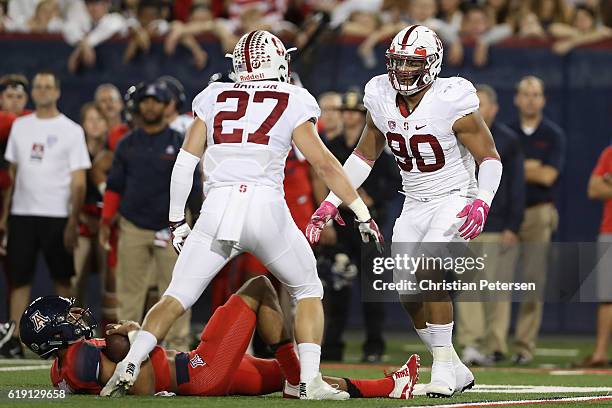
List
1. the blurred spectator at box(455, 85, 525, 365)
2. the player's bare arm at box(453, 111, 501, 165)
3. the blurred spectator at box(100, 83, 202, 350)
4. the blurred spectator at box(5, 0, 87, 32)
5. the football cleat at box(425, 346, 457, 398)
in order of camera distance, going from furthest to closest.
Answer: the blurred spectator at box(5, 0, 87, 32) < the blurred spectator at box(455, 85, 525, 365) < the blurred spectator at box(100, 83, 202, 350) < the player's bare arm at box(453, 111, 501, 165) < the football cleat at box(425, 346, 457, 398)

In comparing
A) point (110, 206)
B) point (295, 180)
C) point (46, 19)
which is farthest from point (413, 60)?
point (46, 19)

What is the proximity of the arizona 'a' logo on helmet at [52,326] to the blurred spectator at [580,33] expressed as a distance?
276 inches

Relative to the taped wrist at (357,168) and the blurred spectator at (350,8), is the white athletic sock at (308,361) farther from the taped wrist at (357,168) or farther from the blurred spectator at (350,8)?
the blurred spectator at (350,8)

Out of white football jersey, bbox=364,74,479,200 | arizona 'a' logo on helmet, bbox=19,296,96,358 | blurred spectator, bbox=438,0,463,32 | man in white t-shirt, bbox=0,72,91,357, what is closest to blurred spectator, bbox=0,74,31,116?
man in white t-shirt, bbox=0,72,91,357

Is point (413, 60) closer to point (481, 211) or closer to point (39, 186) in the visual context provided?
point (481, 211)

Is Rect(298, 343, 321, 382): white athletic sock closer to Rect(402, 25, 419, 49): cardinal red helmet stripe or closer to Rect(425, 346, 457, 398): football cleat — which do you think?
Rect(425, 346, 457, 398): football cleat

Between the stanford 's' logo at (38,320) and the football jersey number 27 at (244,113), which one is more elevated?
the football jersey number 27 at (244,113)

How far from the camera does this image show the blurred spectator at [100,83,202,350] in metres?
9.39

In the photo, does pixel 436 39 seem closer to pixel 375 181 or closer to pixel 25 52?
pixel 375 181

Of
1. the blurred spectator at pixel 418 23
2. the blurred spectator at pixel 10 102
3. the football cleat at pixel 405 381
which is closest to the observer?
the football cleat at pixel 405 381

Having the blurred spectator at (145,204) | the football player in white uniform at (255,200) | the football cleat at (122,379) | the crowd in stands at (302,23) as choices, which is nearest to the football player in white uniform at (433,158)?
the football player in white uniform at (255,200)

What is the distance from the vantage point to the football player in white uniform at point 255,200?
20.9 feet

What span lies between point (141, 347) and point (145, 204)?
334cm

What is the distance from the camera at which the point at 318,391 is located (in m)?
6.32
